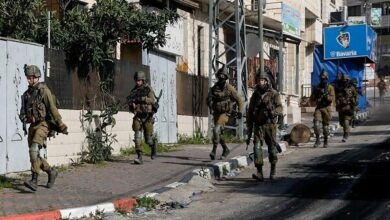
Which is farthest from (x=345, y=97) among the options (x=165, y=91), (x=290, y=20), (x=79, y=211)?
(x=79, y=211)

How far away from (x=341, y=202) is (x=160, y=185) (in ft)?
10.2

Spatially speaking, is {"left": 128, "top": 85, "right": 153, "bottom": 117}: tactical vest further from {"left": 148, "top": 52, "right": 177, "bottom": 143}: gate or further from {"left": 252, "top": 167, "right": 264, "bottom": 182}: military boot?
{"left": 148, "top": 52, "right": 177, "bottom": 143}: gate

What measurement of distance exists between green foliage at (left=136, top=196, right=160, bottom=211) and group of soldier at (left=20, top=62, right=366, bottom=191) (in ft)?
4.90

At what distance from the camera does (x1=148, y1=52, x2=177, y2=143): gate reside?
53.2ft

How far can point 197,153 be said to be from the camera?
15.1 meters

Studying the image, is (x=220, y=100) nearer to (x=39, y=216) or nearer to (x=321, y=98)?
(x=321, y=98)

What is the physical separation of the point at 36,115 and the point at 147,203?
204 cm

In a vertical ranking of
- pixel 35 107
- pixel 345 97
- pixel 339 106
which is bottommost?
pixel 35 107

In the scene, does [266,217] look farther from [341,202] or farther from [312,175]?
[312,175]

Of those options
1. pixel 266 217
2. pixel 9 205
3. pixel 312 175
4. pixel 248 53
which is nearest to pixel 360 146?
pixel 248 53

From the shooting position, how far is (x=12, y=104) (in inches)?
413

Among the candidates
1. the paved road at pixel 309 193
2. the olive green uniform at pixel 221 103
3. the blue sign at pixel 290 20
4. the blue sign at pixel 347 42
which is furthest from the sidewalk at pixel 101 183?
the blue sign at pixel 290 20

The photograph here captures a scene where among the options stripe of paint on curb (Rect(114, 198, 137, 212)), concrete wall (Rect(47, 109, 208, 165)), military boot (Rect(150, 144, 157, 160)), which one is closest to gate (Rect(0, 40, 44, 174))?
concrete wall (Rect(47, 109, 208, 165))

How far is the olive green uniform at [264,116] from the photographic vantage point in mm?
10883
